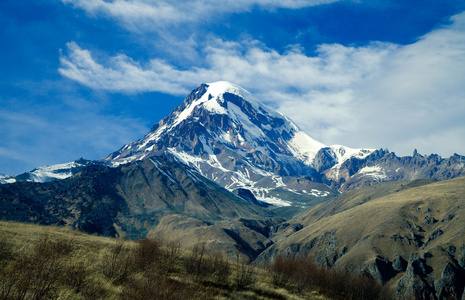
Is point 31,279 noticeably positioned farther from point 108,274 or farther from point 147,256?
point 147,256

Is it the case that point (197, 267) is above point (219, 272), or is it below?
above

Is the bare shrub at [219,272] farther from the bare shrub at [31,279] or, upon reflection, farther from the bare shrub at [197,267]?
the bare shrub at [31,279]

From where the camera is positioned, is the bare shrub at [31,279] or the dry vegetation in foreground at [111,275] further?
the dry vegetation in foreground at [111,275]

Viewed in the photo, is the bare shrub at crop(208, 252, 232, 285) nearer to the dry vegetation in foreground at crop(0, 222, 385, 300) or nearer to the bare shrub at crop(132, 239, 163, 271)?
the dry vegetation in foreground at crop(0, 222, 385, 300)

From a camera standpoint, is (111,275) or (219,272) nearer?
(111,275)

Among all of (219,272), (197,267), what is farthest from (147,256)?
(219,272)

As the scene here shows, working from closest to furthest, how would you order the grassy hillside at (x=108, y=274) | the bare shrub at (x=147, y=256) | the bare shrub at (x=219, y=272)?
the grassy hillside at (x=108, y=274), the bare shrub at (x=147, y=256), the bare shrub at (x=219, y=272)

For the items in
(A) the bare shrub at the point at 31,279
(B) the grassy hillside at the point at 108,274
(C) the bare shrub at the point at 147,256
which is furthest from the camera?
(C) the bare shrub at the point at 147,256

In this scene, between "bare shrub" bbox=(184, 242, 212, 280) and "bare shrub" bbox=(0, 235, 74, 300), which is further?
"bare shrub" bbox=(184, 242, 212, 280)

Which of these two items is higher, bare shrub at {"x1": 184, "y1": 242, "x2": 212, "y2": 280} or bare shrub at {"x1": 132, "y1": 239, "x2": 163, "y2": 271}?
bare shrub at {"x1": 132, "y1": 239, "x2": 163, "y2": 271}

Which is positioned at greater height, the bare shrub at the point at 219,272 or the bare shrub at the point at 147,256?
the bare shrub at the point at 147,256

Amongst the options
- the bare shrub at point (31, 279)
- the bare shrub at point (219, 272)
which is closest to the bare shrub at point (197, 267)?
the bare shrub at point (219, 272)

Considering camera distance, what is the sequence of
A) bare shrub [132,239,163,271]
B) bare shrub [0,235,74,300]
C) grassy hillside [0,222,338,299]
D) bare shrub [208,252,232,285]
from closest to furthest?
bare shrub [0,235,74,300] → grassy hillside [0,222,338,299] → bare shrub [132,239,163,271] → bare shrub [208,252,232,285]

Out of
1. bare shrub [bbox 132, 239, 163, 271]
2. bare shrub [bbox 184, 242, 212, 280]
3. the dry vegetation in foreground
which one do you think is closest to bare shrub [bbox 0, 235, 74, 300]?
the dry vegetation in foreground
